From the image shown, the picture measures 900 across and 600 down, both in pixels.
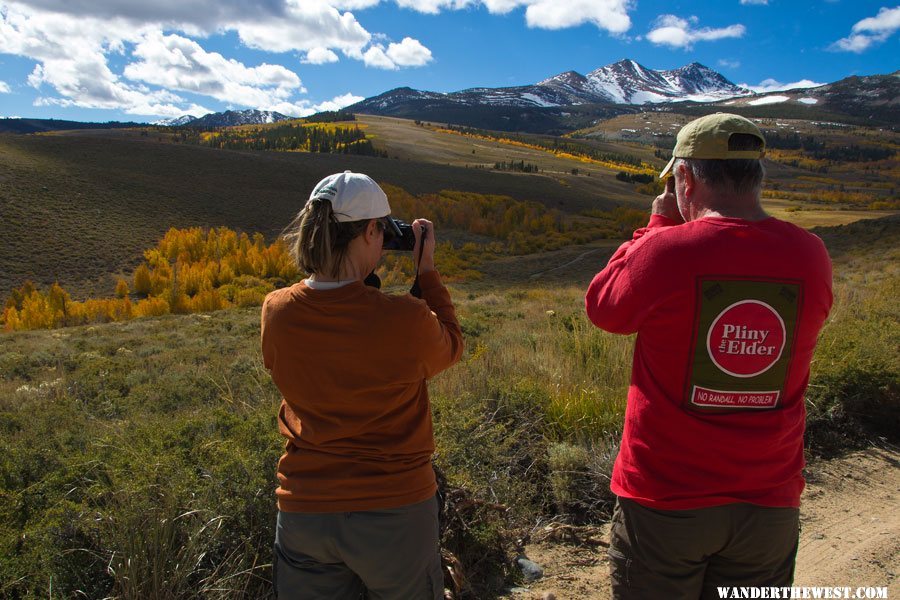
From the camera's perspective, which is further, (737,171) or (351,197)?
(351,197)

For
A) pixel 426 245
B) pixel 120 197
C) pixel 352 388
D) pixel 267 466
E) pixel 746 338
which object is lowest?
pixel 120 197

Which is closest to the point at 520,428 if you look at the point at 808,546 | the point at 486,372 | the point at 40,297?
the point at 486,372

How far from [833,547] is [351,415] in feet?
9.35

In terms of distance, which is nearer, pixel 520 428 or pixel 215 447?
pixel 215 447

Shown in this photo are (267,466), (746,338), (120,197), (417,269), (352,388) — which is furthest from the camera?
(120,197)

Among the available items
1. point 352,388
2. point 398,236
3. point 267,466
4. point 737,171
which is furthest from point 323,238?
point 267,466

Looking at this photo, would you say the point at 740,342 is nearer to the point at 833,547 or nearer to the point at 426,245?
the point at 426,245

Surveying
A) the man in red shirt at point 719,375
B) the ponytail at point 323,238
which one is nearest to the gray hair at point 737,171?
the man in red shirt at point 719,375

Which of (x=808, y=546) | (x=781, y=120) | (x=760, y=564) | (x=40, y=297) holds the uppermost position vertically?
(x=781, y=120)

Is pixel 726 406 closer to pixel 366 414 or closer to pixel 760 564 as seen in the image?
pixel 760 564

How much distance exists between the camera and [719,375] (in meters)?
1.57

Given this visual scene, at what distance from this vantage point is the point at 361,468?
5.66ft

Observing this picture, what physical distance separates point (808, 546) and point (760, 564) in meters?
1.80

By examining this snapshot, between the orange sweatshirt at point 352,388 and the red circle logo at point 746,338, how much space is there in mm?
818
